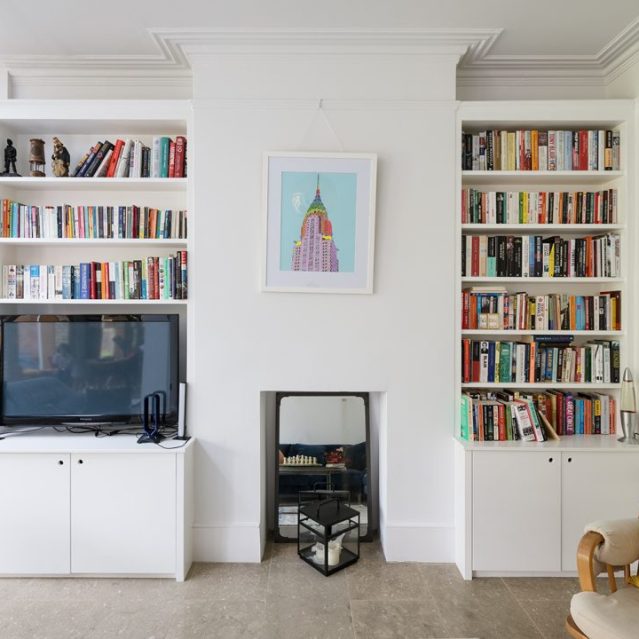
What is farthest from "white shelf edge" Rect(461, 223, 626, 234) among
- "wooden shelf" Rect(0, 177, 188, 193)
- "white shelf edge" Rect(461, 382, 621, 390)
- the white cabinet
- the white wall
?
"wooden shelf" Rect(0, 177, 188, 193)

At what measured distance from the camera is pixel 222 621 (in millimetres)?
2047

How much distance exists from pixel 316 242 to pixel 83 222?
1291mm

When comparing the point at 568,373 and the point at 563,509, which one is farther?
the point at 568,373

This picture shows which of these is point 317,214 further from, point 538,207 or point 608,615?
point 608,615

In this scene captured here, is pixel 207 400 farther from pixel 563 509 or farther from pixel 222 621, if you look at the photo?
pixel 563 509

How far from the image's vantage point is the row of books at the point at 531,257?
2.61 m

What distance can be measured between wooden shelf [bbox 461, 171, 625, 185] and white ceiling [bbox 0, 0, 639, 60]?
677 millimetres

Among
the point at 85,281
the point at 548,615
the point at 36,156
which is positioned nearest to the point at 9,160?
the point at 36,156

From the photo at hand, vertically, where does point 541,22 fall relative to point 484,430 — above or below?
above

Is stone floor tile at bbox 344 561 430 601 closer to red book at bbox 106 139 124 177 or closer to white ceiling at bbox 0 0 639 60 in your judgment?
red book at bbox 106 139 124 177

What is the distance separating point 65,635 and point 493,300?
8.31ft

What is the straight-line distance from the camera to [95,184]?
2.69 m

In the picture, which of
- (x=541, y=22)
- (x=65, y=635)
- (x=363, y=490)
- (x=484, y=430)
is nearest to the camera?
(x=65, y=635)

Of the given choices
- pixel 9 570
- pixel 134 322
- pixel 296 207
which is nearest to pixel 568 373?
pixel 296 207
